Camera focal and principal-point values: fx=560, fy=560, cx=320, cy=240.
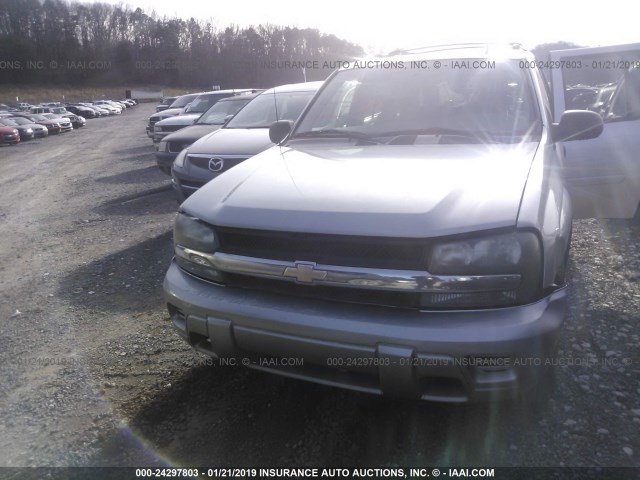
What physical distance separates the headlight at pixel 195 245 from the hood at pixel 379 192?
0.07 m

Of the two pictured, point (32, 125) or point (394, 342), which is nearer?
point (394, 342)

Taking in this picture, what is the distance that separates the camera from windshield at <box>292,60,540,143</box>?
3355 millimetres

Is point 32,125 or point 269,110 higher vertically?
point 269,110

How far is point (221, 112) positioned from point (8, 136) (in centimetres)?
1954

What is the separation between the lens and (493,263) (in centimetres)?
226

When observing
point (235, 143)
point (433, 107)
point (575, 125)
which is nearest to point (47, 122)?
point (235, 143)

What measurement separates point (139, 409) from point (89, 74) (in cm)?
8968

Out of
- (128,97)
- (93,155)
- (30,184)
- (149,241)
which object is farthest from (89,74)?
(149,241)

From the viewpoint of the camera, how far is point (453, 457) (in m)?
2.50

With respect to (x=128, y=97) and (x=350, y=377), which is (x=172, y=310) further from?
(x=128, y=97)

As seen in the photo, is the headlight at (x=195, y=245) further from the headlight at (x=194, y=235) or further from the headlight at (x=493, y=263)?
the headlight at (x=493, y=263)

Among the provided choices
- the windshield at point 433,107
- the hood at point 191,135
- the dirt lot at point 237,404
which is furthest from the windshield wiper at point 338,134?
the hood at point 191,135

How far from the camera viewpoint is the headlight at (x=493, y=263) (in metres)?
2.26

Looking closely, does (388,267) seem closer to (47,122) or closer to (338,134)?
(338,134)
